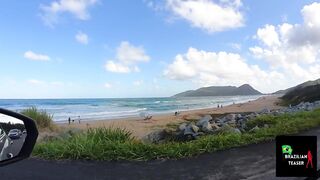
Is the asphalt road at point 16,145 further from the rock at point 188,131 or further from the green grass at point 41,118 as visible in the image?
the green grass at point 41,118

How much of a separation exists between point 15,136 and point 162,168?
4446mm

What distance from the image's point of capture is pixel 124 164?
703 centimetres

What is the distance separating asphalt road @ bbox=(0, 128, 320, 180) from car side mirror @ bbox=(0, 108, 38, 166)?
3.75m

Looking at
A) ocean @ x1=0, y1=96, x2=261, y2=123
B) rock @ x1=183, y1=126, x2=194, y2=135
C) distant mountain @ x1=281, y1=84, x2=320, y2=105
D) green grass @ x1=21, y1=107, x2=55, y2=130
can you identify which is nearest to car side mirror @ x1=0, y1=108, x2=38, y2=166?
rock @ x1=183, y1=126, x2=194, y2=135

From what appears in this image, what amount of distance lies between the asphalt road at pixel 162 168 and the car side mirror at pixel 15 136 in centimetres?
375

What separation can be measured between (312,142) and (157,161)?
13.5 feet

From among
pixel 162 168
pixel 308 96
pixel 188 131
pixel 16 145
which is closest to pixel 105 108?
pixel 308 96

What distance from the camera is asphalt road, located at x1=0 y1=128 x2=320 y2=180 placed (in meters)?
6.14

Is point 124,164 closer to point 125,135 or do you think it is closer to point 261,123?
point 125,135

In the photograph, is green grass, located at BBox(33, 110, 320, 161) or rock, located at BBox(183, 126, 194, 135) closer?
green grass, located at BBox(33, 110, 320, 161)

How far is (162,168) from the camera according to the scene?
6.68m

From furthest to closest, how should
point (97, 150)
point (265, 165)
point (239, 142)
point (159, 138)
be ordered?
point (159, 138), point (239, 142), point (97, 150), point (265, 165)

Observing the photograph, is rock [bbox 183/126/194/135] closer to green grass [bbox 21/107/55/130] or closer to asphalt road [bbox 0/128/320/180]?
asphalt road [bbox 0/128/320/180]

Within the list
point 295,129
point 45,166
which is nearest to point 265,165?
point 45,166
